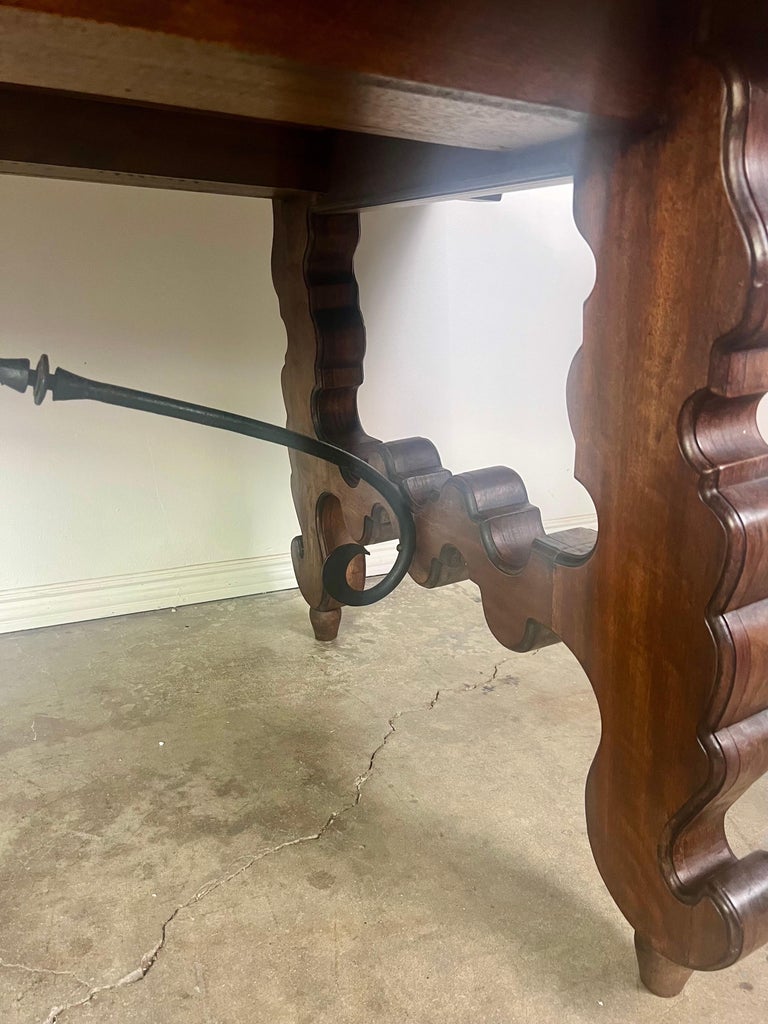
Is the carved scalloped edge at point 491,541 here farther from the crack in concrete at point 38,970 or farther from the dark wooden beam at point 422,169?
the crack in concrete at point 38,970

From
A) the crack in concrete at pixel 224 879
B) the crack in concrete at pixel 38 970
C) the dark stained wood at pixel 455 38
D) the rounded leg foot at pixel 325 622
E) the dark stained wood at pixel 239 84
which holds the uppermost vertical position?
the dark stained wood at pixel 455 38

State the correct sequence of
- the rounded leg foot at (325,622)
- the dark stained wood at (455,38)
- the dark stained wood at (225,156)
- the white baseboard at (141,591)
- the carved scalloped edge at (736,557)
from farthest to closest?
the white baseboard at (141,591), the rounded leg foot at (325,622), the dark stained wood at (225,156), the carved scalloped edge at (736,557), the dark stained wood at (455,38)

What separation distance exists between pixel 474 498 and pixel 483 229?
0.99m

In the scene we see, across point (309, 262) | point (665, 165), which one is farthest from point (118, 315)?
point (665, 165)

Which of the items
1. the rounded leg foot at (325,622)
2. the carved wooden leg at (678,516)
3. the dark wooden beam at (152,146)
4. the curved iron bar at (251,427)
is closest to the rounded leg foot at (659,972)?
the carved wooden leg at (678,516)

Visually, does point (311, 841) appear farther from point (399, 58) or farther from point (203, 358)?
point (203, 358)

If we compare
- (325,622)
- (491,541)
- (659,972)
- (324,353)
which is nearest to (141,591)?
(325,622)

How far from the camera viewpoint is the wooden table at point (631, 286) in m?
0.46

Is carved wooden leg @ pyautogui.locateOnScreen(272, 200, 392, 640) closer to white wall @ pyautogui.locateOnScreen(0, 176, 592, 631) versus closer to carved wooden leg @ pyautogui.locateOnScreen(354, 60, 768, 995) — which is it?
white wall @ pyautogui.locateOnScreen(0, 176, 592, 631)

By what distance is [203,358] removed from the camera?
155cm

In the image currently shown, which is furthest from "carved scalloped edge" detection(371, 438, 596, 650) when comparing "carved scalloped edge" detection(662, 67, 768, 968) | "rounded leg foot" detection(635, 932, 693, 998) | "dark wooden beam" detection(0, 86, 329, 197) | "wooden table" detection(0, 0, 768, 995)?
"dark wooden beam" detection(0, 86, 329, 197)

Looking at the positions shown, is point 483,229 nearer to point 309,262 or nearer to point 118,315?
point 309,262

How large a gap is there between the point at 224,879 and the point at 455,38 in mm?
823

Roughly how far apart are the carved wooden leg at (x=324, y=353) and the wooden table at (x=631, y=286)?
356mm
